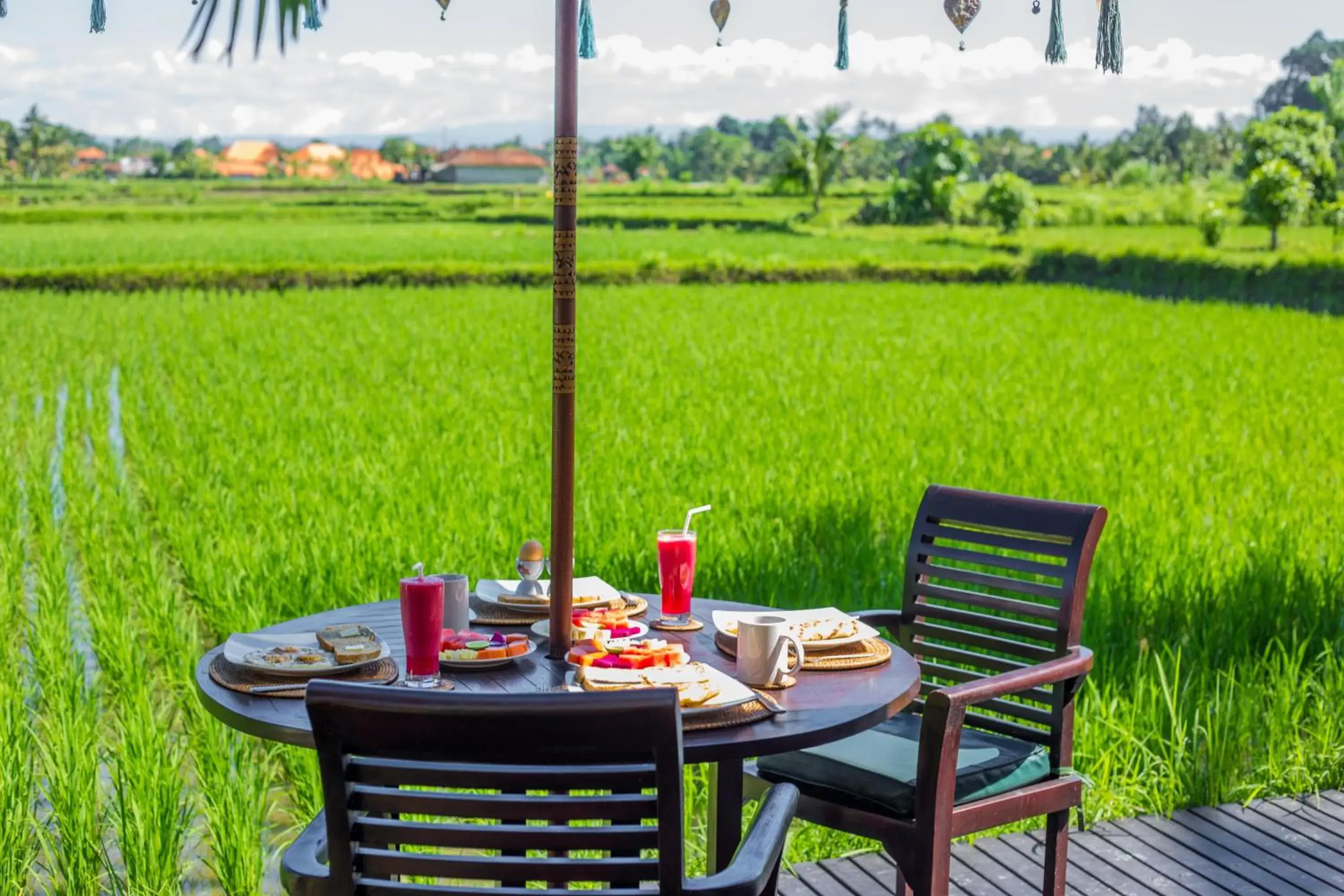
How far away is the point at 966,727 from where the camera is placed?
2.61 meters

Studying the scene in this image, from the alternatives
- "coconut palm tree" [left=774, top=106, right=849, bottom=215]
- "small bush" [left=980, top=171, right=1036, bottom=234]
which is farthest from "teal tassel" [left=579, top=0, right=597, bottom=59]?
"coconut palm tree" [left=774, top=106, right=849, bottom=215]

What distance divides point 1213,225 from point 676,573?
2515cm

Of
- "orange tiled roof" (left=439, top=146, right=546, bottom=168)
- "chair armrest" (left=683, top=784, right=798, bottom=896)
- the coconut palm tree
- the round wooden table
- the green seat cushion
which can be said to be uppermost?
"orange tiled roof" (left=439, top=146, right=546, bottom=168)

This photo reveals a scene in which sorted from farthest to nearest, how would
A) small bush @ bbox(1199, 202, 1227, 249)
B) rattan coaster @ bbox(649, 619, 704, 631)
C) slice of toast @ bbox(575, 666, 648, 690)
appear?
small bush @ bbox(1199, 202, 1227, 249) → rattan coaster @ bbox(649, 619, 704, 631) → slice of toast @ bbox(575, 666, 648, 690)

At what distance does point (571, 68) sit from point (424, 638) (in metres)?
0.79

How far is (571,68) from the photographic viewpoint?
1971 mm

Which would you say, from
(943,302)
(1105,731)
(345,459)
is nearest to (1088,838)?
(1105,731)

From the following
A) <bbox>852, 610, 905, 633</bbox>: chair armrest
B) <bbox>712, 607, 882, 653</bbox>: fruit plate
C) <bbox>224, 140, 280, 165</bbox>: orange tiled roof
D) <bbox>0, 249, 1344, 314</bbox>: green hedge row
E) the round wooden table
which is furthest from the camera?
<bbox>224, 140, 280, 165</bbox>: orange tiled roof

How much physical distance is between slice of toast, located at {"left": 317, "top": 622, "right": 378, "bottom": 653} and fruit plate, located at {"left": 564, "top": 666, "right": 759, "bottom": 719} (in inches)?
12.1

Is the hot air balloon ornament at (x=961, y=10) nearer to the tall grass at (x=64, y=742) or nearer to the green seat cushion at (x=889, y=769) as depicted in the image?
the green seat cushion at (x=889, y=769)

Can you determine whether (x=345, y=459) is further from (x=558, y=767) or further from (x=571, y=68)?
(x=558, y=767)

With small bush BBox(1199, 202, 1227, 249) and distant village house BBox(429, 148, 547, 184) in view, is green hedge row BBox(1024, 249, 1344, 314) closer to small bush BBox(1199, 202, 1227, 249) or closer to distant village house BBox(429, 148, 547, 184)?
small bush BBox(1199, 202, 1227, 249)

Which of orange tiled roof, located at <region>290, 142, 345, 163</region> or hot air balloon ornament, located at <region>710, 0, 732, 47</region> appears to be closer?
hot air balloon ornament, located at <region>710, 0, 732, 47</region>

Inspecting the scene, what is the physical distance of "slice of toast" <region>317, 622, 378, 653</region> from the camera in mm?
2064
